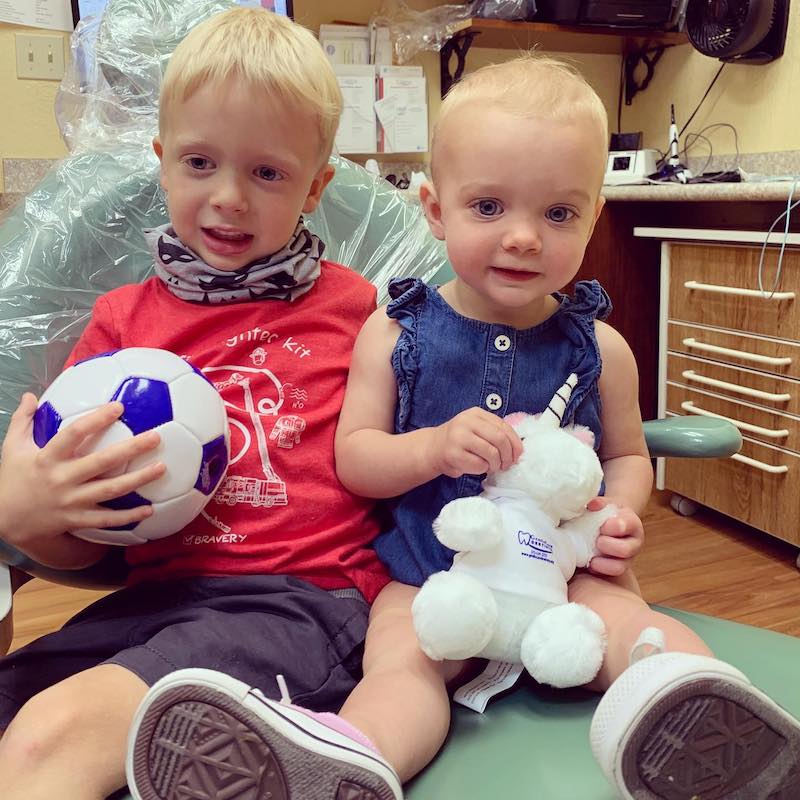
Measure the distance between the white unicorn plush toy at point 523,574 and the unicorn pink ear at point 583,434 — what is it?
0.04 metres

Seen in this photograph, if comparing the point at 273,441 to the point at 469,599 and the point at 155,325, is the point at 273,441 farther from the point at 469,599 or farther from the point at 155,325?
the point at 469,599

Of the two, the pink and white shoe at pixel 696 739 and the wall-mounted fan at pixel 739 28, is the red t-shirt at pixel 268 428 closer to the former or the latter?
the pink and white shoe at pixel 696 739

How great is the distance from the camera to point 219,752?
504 mm

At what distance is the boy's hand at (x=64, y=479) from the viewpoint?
66cm

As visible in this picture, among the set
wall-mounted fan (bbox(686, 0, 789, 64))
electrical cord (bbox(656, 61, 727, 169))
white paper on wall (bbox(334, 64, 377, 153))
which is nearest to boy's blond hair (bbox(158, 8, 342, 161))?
white paper on wall (bbox(334, 64, 377, 153))

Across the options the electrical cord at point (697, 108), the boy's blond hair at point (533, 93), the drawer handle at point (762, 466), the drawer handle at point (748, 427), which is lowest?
the drawer handle at point (762, 466)

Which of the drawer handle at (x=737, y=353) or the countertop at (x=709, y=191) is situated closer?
the countertop at (x=709, y=191)

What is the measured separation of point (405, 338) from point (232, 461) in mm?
204

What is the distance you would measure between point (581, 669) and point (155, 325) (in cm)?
53

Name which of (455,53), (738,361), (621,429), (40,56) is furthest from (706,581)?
(40,56)

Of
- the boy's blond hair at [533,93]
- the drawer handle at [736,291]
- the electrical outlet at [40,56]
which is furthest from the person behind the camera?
the electrical outlet at [40,56]

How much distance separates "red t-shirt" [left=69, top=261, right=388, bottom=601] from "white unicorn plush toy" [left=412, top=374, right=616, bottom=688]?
163 millimetres

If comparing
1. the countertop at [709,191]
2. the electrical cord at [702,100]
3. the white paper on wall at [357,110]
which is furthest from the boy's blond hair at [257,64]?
the electrical cord at [702,100]

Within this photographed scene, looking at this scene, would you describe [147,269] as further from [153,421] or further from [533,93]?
[533,93]
